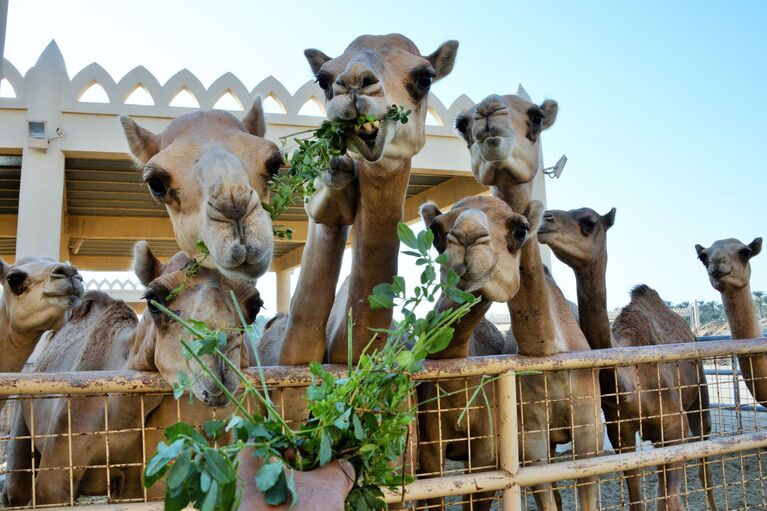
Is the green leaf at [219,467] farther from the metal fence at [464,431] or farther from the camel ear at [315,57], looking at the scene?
the camel ear at [315,57]

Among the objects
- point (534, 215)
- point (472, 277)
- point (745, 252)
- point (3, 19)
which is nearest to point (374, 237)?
point (472, 277)

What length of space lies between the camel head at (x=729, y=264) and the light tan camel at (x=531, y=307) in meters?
2.07

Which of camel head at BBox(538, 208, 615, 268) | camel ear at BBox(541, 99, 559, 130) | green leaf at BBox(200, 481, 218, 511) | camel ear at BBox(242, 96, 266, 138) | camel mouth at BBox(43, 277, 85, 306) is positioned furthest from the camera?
camel head at BBox(538, 208, 615, 268)

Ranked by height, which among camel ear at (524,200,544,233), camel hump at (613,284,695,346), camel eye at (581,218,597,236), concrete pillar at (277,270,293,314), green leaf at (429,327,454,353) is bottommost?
green leaf at (429,327,454,353)

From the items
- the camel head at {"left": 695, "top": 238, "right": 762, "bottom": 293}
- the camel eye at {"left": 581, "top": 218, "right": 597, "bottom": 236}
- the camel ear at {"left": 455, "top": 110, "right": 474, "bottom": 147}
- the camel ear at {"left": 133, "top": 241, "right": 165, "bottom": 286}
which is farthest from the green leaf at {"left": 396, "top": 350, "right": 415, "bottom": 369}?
the camel head at {"left": 695, "top": 238, "right": 762, "bottom": 293}

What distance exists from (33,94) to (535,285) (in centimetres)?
729

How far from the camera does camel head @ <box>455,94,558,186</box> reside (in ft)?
11.5

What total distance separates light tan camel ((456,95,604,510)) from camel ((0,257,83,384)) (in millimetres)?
2521

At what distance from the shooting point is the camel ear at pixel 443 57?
3.37 metres

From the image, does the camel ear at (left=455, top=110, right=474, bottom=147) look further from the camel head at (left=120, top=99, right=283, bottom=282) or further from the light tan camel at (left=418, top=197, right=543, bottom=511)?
the camel head at (left=120, top=99, right=283, bottom=282)

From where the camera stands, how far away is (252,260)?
217cm

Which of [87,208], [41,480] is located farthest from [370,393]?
[87,208]

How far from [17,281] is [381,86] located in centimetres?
271

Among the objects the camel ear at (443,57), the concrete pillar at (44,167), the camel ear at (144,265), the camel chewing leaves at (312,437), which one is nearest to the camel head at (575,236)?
the camel ear at (443,57)
